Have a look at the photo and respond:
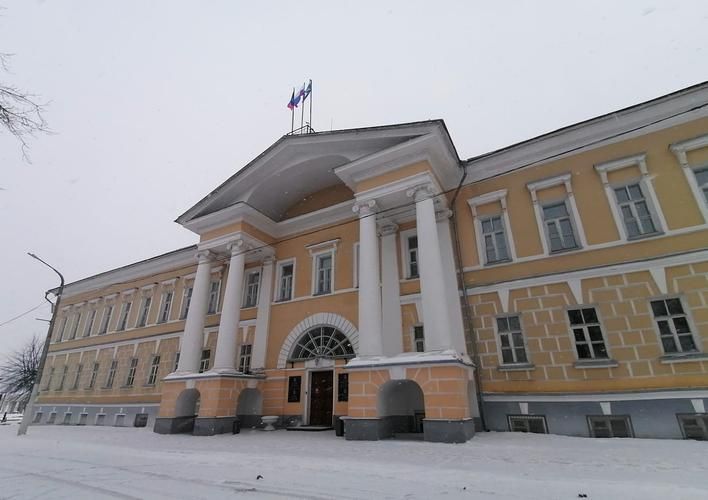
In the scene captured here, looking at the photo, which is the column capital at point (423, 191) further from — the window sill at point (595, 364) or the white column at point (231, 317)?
the white column at point (231, 317)

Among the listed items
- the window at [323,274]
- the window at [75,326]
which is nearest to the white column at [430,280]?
the window at [323,274]

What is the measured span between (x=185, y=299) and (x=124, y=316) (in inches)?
239

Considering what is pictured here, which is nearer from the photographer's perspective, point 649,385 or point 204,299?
point 649,385

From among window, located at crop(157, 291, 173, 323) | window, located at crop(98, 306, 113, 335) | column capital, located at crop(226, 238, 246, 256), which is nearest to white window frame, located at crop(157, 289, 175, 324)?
window, located at crop(157, 291, 173, 323)

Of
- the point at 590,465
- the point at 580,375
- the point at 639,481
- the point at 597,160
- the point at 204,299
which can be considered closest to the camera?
the point at 639,481

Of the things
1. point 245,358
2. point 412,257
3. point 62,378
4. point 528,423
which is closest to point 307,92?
point 412,257

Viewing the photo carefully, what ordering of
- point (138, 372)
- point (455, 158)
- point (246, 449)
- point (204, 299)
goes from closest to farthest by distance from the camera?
point (246, 449) < point (455, 158) < point (204, 299) < point (138, 372)

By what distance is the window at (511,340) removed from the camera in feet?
36.1

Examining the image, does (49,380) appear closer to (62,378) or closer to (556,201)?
(62,378)

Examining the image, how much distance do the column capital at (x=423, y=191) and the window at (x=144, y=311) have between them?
59.9ft

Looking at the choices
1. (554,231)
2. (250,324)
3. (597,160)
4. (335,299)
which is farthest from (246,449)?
(597,160)

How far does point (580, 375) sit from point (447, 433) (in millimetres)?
4135

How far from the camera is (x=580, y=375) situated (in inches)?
391

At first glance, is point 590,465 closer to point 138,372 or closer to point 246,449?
point 246,449
